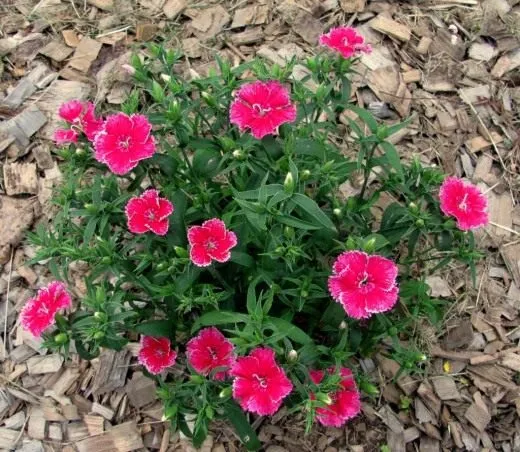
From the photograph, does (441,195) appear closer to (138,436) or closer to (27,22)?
(138,436)

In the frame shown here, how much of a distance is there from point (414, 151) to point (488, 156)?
50cm

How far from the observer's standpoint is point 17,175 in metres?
4.15

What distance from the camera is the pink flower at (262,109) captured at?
276 centimetres

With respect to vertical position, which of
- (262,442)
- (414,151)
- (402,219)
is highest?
(402,219)

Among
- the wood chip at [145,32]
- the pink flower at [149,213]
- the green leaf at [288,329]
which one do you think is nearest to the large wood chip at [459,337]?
the green leaf at [288,329]

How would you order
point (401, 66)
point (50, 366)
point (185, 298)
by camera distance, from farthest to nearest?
point (401, 66) → point (50, 366) → point (185, 298)

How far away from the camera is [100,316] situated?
2721 millimetres

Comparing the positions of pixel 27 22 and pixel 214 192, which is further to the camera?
pixel 27 22

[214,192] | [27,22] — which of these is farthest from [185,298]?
[27,22]

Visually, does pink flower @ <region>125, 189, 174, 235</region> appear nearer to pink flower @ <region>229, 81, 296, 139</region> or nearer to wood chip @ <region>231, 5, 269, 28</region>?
pink flower @ <region>229, 81, 296, 139</region>

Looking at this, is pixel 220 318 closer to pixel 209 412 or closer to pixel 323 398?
pixel 209 412

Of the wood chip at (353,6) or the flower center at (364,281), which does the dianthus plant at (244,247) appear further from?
the wood chip at (353,6)

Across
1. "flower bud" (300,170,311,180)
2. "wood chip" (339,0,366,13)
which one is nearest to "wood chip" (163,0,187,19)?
"wood chip" (339,0,366,13)

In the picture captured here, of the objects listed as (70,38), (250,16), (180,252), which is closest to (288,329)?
(180,252)
